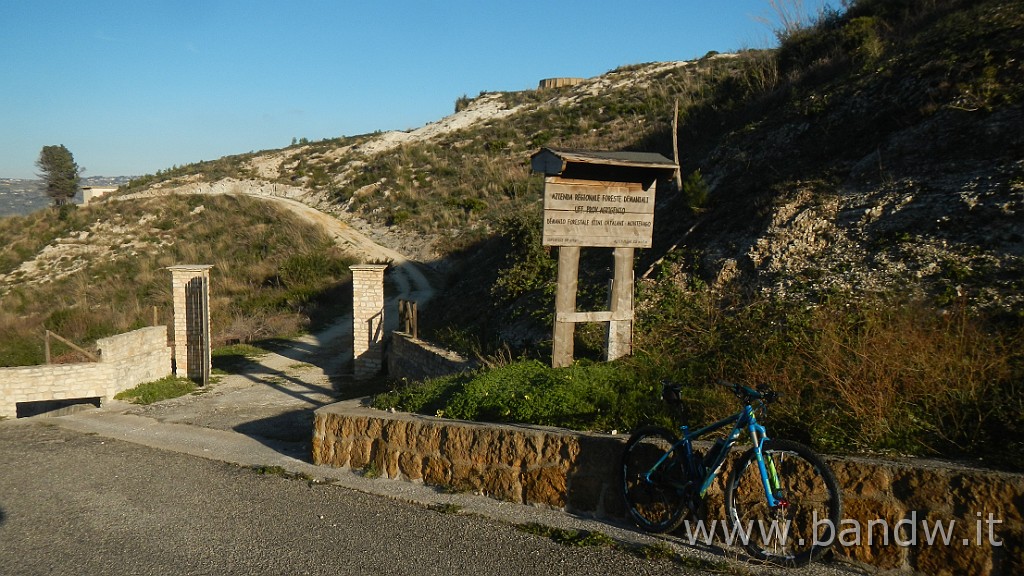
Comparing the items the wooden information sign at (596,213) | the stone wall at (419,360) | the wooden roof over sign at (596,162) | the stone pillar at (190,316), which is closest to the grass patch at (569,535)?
the wooden information sign at (596,213)

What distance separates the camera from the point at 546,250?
14.1m

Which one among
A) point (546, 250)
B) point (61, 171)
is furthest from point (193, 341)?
point (61, 171)

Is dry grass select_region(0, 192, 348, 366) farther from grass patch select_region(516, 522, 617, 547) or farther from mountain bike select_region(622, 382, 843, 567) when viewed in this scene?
mountain bike select_region(622, 382, 843, 567)

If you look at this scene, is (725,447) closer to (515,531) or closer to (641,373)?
(515,531)

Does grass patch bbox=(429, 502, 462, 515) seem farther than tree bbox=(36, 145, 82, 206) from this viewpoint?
No

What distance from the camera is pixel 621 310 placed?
732cm

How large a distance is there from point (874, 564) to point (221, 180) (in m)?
53.9

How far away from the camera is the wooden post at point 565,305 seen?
23.4 feet

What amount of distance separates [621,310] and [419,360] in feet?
19.0

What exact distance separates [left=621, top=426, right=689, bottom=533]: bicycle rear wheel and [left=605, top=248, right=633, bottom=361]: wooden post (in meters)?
2.47

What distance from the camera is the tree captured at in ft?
187

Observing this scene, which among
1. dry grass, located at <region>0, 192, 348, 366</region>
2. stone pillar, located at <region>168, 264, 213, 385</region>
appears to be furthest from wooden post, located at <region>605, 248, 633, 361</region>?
dry grass, located at <region>0, 192, 348, 366</region>

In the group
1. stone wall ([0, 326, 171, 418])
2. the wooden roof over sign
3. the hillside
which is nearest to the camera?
the hillside

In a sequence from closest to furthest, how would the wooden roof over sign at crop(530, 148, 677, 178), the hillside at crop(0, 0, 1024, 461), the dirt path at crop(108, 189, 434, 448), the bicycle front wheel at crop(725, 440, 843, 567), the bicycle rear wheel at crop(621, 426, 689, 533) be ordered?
the bicycle front wheel at crop(725, 440, 843, 567) < the bicycle rear wheel at crop(621, 426, 689, 533) < the hillside at crop(0, 0, 1024, 461) < the wooden roof over sign at crop(530, 148, 677, 178) < the dirt path at crop(108, 189, 434, 448)
